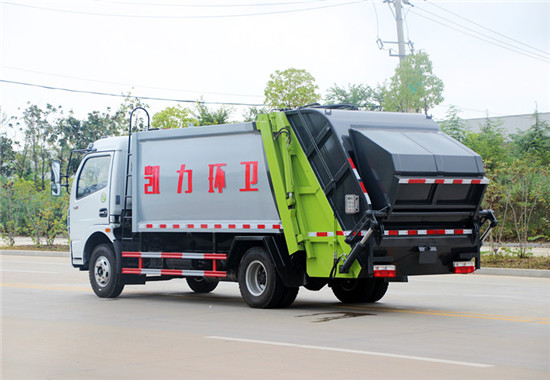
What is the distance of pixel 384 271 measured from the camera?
12141 millimetres

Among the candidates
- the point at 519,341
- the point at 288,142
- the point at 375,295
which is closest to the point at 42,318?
the point at 288,142

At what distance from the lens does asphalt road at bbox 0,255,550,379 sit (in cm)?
796

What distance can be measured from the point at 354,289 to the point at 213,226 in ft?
8.32

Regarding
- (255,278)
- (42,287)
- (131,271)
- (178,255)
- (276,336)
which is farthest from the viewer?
(42,287)

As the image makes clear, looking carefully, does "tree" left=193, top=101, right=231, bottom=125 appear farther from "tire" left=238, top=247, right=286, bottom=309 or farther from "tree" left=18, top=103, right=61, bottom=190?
"tire" left=238, top=247, right=286, bottom=309

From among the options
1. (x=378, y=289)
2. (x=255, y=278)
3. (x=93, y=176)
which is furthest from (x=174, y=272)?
(x=378, y=289)

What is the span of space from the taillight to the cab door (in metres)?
5.84

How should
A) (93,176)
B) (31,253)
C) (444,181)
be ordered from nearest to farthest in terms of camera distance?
1. (444,181)
2. (93,176)
3. (31,253)

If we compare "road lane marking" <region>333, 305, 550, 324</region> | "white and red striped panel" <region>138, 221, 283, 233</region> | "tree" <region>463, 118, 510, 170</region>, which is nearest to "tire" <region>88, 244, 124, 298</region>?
"white and red striped panel" <region>138, 221, 283, 233</region>

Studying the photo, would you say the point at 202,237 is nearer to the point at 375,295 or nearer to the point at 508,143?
the point at 375,295

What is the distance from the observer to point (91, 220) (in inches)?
636

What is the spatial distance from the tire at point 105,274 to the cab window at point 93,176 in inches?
45.4

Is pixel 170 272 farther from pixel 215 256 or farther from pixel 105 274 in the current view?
pixel 105 274

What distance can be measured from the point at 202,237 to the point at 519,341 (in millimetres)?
6250
